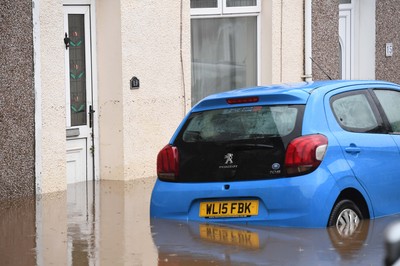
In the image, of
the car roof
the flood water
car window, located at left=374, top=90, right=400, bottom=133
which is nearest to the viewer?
the flood water

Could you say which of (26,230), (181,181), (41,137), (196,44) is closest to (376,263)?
(181,181)

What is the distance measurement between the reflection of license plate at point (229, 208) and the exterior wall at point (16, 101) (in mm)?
3618

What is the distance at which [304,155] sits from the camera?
789 cm

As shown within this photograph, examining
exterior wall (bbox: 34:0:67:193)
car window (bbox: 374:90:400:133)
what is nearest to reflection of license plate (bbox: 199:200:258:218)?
car window (bbox: 374:90:400:133)

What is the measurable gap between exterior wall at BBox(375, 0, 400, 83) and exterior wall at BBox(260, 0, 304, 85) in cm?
299

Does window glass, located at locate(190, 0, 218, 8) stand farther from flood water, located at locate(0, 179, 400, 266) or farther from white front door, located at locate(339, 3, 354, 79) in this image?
flood water, located at locate(0, 179, 400, 266)

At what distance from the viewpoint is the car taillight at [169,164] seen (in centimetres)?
854

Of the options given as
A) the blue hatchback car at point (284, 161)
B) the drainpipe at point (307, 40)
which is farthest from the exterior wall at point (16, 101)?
the drainpipe at point (307, 40)

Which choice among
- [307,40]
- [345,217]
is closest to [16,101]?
[345,217]

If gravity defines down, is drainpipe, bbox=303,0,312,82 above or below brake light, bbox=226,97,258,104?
above

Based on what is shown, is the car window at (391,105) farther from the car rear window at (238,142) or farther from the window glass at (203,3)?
the window glass at (203,3)

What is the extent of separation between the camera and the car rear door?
8.33 m

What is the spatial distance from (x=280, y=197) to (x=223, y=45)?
7.69 m

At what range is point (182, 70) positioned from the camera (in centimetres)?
1386
